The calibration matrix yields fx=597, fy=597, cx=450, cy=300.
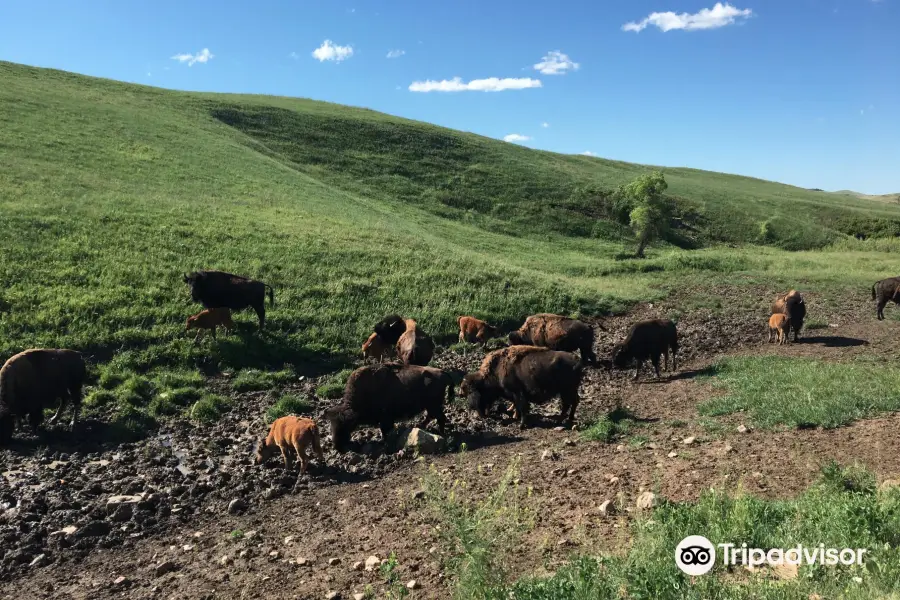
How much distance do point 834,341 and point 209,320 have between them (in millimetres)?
16720

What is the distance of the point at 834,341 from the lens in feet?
53.9

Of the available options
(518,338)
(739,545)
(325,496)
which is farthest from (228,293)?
(739,545)

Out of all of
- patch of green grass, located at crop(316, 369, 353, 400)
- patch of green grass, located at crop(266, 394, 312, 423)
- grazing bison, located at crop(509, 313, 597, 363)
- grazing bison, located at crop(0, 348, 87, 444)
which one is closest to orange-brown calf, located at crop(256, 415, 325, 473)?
patch of green grass, located at crop(266, 394, 312, 423)

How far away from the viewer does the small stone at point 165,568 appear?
6.64m

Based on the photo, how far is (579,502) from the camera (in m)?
6.94

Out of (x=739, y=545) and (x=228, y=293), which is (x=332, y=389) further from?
(x=739, y=545)

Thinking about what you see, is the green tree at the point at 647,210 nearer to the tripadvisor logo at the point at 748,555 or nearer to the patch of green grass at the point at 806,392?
the patch of green grass at the point at 806,392

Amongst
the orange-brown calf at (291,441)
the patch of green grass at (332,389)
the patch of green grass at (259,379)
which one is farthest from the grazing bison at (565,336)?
the orange-brown calf at (291,441)

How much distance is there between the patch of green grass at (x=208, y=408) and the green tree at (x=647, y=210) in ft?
110

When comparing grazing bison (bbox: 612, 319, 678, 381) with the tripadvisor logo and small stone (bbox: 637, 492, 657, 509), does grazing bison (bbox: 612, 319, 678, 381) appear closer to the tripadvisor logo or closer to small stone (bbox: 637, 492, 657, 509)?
small stone (bbox: 637, 492, 657, 509)

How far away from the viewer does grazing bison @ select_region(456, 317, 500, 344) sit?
16.8m

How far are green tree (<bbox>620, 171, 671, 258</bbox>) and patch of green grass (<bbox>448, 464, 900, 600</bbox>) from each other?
35.8 metres

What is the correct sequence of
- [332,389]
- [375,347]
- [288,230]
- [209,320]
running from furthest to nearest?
[288,230] → [375,347] → [209,320] → [332,389]

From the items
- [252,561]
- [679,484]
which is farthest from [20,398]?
[679,484]
